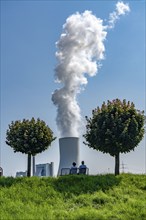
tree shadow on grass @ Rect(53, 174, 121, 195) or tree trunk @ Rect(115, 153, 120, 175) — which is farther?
tree trunk @ Rect(115, 153, 120, 175)

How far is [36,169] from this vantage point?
65.3m

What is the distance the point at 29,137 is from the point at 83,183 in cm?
743

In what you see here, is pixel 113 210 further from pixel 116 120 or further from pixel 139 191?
pixel 116 120

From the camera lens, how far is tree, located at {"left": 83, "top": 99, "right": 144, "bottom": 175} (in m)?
22.6

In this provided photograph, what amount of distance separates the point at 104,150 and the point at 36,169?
43.5 metres

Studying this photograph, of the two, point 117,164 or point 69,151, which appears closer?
point 117,164

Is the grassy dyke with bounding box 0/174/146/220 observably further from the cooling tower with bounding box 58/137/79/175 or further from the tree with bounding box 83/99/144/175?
the cooling tower with bounding box 58/137/79/175

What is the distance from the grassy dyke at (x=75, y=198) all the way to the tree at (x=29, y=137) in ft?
18.7

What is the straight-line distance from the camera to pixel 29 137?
988 inches

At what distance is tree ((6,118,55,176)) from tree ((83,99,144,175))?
2.97m

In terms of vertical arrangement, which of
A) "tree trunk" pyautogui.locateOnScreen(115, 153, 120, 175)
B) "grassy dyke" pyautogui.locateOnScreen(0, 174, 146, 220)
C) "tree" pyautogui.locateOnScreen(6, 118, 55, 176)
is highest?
"tree" pyautogui.locateOnScreen(6, 118, 55, 176)

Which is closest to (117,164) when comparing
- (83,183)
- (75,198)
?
(83,183)

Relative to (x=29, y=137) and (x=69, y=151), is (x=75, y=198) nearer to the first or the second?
(x=29, y=137)

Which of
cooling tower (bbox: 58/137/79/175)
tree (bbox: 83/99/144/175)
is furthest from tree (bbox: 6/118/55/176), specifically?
cooling tower (bbox: 58/137/79/175)
